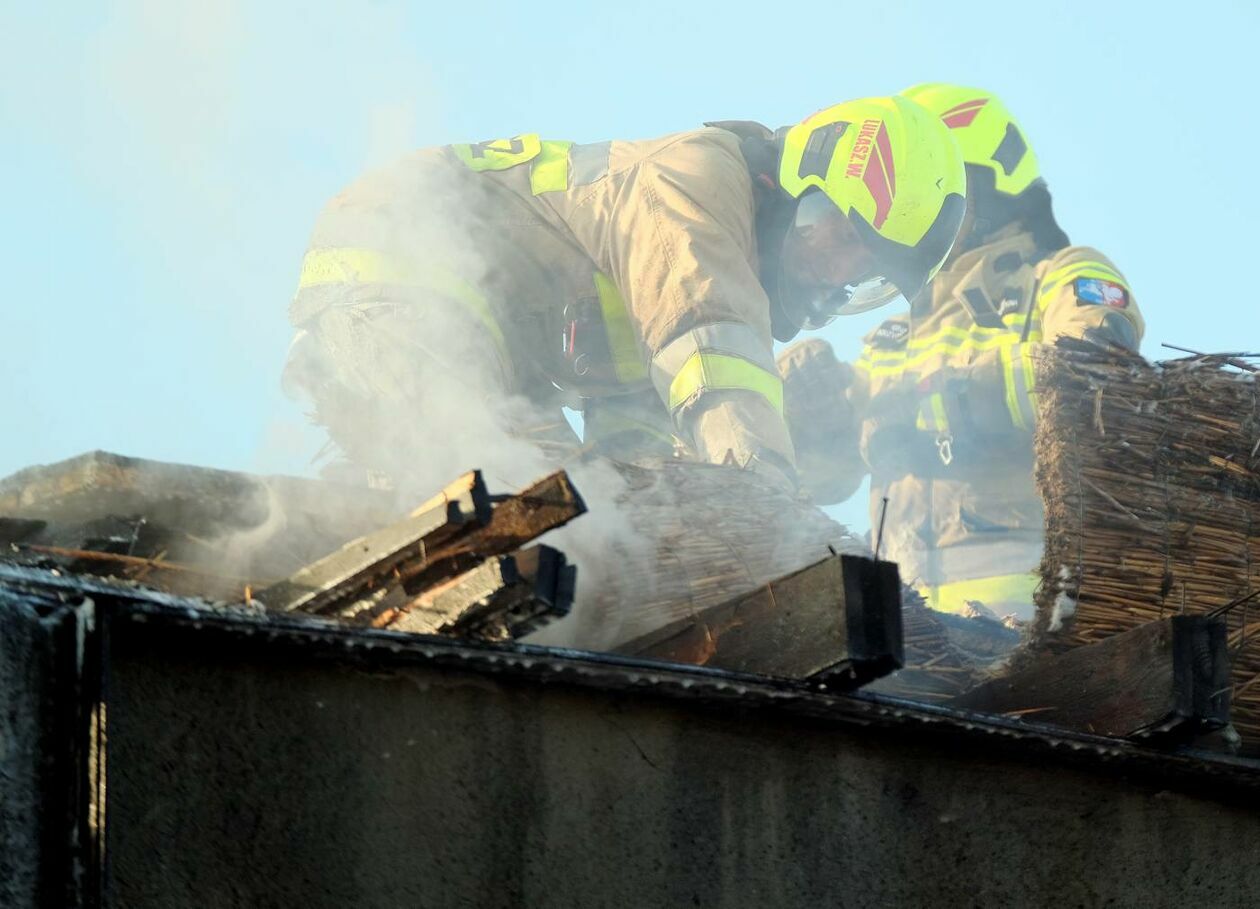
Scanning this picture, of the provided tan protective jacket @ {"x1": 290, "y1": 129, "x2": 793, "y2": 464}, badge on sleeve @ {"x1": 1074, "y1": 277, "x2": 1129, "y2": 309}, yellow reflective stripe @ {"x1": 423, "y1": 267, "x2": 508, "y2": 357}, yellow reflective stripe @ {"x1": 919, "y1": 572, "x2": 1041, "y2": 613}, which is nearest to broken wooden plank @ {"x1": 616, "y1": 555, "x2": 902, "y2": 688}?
tan protective jacket @ {"x1": 290, "y1": 129, "x2": 793, "y2": 464}

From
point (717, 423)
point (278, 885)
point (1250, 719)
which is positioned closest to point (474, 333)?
point (717, 423)

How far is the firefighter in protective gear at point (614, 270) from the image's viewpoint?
6246mm

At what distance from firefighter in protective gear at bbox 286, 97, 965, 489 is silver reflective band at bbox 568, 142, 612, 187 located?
0.04 ft

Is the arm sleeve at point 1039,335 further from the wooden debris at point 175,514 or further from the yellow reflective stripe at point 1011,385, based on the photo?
the wooden debris at point 175,514

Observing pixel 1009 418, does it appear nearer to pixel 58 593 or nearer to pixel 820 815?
pixel 820 815

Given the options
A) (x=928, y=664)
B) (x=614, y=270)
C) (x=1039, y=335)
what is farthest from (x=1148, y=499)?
(x=1039, y=335)

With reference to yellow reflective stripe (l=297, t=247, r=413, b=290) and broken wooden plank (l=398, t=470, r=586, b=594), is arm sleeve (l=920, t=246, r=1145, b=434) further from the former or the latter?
broken wooden plank (l=398, t=470, r=586, b=594)

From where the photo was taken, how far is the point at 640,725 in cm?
299

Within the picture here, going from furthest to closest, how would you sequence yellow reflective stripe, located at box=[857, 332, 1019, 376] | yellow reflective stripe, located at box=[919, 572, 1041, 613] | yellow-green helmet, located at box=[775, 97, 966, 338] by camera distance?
1. yellow reflective stripe, located at box=[857, 332, 1019, 376]
2. yellow reflective stripe, located at box=[919, 572, 1041, 613]
3. yellow-green helmet, located at box=[775, 97, 966, 338]

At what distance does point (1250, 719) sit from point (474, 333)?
12.2ft

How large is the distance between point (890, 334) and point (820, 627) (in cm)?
1129

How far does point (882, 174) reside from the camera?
7.77 metres

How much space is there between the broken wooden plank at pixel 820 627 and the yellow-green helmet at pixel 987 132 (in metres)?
9.88

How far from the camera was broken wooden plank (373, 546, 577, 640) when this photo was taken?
9.14 ft
